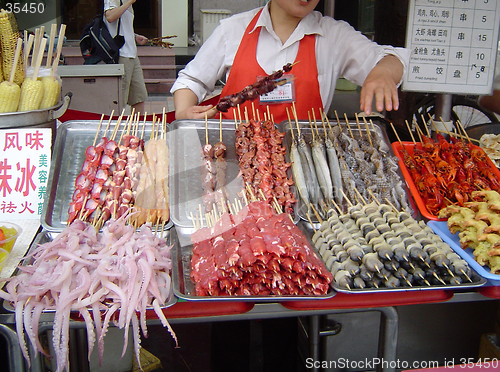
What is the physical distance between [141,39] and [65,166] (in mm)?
2533

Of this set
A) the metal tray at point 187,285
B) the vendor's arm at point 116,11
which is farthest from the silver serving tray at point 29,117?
the vendor's arm at point 116,11

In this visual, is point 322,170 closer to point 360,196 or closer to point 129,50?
point 360,196

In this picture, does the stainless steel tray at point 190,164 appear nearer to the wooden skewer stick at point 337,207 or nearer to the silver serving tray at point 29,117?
the wooden skewer stick at point 337,207

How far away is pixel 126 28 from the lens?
4520mm

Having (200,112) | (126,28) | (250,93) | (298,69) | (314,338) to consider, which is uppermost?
(126,28)

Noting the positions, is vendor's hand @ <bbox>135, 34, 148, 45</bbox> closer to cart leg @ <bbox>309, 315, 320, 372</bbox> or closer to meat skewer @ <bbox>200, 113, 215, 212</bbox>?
meat skewer @ <bbox>200, 113, 215, 212</bbox>

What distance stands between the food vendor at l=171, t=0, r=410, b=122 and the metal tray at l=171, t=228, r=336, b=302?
1621 mm

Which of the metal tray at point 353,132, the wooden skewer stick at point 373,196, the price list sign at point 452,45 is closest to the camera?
the wooden skewer stick at point 373,196

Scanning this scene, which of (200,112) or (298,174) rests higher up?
(200,112)

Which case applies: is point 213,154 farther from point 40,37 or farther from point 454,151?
point 454,151

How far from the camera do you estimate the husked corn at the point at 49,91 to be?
8.55 ft

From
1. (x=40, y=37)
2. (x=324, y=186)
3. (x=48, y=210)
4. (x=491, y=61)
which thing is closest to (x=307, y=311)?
(x=324, y=186)

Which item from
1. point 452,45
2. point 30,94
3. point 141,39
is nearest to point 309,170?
point 452,45

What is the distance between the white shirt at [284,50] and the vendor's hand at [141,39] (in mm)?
1265
